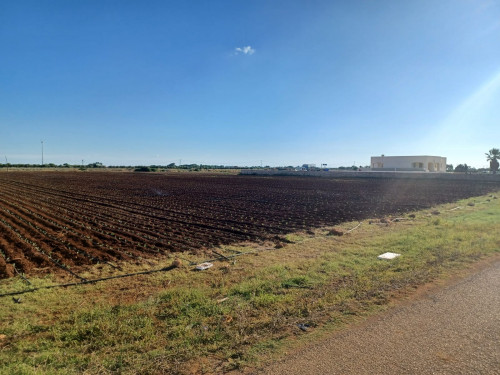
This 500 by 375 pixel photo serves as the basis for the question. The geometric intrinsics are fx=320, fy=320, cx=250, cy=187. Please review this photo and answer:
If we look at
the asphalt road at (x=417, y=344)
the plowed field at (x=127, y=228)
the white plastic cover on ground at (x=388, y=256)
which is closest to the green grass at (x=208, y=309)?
the white plastic cover on ground at (x=388, y=256)

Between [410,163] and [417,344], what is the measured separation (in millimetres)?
77051

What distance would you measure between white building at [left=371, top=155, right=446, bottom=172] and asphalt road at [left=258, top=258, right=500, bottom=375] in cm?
7276

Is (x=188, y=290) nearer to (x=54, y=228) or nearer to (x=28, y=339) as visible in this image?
(x=28, y=339)

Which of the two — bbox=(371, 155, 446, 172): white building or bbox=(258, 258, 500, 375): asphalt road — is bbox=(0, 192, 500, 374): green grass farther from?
bbox=(371, 155, 446, 172): white building

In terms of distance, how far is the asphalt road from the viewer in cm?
382

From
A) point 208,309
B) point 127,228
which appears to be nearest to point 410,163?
point 127,228

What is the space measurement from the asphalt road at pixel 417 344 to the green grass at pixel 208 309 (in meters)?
0.34

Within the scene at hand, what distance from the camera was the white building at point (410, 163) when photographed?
70819 mm

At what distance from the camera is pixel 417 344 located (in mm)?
4320

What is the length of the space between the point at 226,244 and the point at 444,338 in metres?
7.58

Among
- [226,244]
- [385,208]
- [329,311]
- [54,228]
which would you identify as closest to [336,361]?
[329,311]

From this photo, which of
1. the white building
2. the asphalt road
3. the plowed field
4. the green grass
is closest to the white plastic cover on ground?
the green grass

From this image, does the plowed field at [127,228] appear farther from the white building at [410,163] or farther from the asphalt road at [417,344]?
the white building at [410,163]

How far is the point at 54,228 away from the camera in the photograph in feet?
44.8
